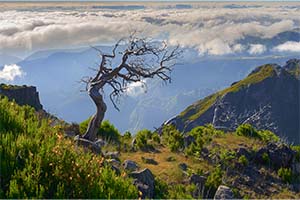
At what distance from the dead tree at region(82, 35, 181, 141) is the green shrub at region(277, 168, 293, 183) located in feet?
18.9

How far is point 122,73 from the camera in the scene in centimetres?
2123

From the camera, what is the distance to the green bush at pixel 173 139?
66.7ft

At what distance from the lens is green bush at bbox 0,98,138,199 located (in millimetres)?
6714

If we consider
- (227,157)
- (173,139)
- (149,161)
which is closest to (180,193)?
(149,161)

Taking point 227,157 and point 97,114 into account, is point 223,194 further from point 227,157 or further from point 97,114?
point 97,114

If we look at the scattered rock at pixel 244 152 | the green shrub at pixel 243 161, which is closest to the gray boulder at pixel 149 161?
the green shrub at pixel 243 161

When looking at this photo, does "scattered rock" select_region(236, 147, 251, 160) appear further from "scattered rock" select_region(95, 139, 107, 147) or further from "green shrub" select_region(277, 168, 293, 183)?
"scattered rock" select_region(95, 139, 107, 147)

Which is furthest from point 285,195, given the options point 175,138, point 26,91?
point 26,91

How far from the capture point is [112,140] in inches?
850

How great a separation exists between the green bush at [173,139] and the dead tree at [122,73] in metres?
2.36

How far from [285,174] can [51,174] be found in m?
13.1

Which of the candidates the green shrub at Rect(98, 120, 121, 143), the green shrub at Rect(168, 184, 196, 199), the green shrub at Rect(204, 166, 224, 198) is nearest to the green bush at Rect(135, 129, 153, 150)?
the green shrub at Rect(98, 120, 121, 143)

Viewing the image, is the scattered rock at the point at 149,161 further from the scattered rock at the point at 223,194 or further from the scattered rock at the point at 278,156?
the scattered rock at the point at 223,194

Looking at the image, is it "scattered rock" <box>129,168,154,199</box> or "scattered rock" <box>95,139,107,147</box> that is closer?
"scattered rock" <box>129,168,154,199</box>
